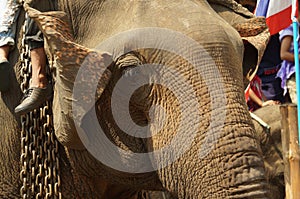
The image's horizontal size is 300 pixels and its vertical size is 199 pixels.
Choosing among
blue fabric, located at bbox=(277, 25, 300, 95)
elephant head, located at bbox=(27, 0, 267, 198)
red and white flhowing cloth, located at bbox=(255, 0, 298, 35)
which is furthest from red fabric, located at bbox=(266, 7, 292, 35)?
elephant head, located at bbox=(27, 0, 267, 198)

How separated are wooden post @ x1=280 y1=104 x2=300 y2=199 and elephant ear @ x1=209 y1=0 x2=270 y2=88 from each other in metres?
2.03

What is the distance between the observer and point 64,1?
11.8 feet

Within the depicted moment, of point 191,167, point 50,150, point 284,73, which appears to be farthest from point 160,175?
point 284,73

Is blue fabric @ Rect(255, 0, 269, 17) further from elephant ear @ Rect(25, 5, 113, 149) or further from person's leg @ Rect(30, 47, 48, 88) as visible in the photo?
elephant ear @ Rect(25, 5, 113, 149)

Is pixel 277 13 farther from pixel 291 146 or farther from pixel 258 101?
pixel 291 146

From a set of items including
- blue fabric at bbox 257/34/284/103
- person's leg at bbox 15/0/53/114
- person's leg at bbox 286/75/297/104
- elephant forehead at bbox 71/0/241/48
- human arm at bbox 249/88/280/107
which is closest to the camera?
elephant forehead at bbox 71/0/241/48

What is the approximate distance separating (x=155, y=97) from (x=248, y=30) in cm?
63

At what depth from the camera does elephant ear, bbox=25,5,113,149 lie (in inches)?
129

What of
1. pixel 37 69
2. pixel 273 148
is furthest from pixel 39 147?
pixel 273 148

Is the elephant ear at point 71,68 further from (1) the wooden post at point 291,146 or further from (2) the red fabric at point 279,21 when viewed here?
(2) the red fabric at point 279,21

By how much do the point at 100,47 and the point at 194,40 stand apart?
415 millimetres

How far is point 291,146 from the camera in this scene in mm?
5660

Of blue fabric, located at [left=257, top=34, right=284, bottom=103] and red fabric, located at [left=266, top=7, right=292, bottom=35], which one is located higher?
red fabric, located at [left=266, top=7, right=292, bottom=35]

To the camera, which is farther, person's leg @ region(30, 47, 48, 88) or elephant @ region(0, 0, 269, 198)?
person's leg @ region(30, 47, 48, 88)
